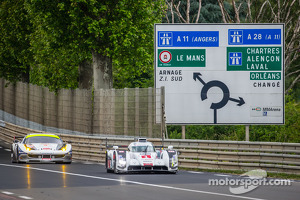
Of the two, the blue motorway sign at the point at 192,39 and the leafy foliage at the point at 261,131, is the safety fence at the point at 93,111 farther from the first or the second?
the leafy foliage at the point at 261,131

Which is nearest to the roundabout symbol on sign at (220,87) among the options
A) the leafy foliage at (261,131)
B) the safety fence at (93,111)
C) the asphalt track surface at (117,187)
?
the safety fence at (93,111)

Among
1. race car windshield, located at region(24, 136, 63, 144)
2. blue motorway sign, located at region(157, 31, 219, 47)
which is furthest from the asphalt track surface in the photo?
blue motorway sign, located at region(157, 31, 219, 47)

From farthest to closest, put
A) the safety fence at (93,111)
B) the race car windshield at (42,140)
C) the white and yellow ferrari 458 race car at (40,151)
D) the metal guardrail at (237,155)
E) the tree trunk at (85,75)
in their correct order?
the tree trunk at (85,75), the safety fence at (93,111), the race car windshield at (42,140), the white and yellow ferrari 458 race car at (40,151), the metal guardrail at (237,155)

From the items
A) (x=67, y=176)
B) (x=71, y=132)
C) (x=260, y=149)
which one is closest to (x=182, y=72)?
(x=260, y=149)

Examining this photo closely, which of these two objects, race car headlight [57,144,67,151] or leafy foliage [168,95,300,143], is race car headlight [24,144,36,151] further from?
leafy foliage [168,95,300,143]

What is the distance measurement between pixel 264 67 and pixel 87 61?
51.9ft

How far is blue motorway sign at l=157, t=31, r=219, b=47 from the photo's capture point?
94.9ft

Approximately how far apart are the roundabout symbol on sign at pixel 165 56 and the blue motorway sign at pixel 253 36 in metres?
2.38

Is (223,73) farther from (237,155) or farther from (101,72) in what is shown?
(101,72)

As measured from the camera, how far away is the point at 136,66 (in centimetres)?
4309

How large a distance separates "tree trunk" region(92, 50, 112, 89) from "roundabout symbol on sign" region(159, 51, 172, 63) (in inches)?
365

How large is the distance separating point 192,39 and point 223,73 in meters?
1.79

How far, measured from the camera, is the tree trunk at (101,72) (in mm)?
37938

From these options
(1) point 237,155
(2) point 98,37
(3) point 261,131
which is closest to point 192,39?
(3) point 261,131
